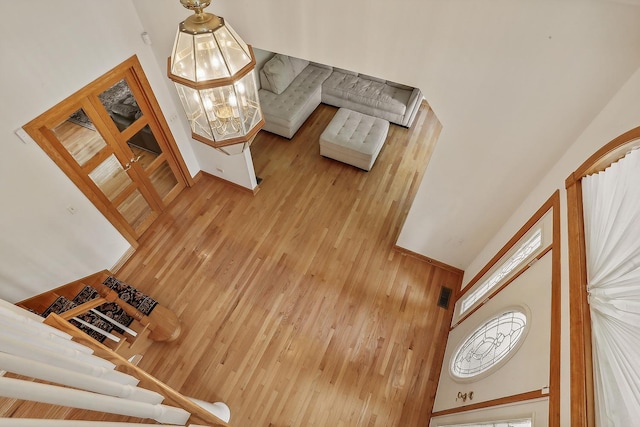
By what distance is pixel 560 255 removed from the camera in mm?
1906

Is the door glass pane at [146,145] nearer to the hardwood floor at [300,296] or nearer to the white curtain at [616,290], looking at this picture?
the hardwood floor at [300,296]

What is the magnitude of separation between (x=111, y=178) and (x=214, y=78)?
124 inches

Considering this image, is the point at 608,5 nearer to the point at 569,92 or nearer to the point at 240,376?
the point at 569,92

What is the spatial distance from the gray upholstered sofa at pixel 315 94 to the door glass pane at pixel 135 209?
7.48 feet

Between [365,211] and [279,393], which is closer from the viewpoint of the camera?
[279,393]

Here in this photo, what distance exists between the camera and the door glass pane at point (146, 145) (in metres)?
4.04

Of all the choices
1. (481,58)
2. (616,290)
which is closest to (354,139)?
(481,58)

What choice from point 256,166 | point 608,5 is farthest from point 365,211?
point 608,5

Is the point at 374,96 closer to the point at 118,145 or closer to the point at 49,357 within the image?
the point at 118,145

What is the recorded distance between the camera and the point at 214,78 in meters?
1.74

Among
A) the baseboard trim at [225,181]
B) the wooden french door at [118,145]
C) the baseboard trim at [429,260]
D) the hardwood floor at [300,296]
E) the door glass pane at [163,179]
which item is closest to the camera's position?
the wooden french door at [118,145]

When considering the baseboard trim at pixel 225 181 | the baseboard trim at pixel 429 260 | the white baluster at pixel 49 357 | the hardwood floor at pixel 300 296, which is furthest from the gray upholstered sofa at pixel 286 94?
the white baluster at pixel 49 357

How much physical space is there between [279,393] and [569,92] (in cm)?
350

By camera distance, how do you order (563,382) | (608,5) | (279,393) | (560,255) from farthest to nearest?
(279,393), (560,255), (608,5), (563,382)
